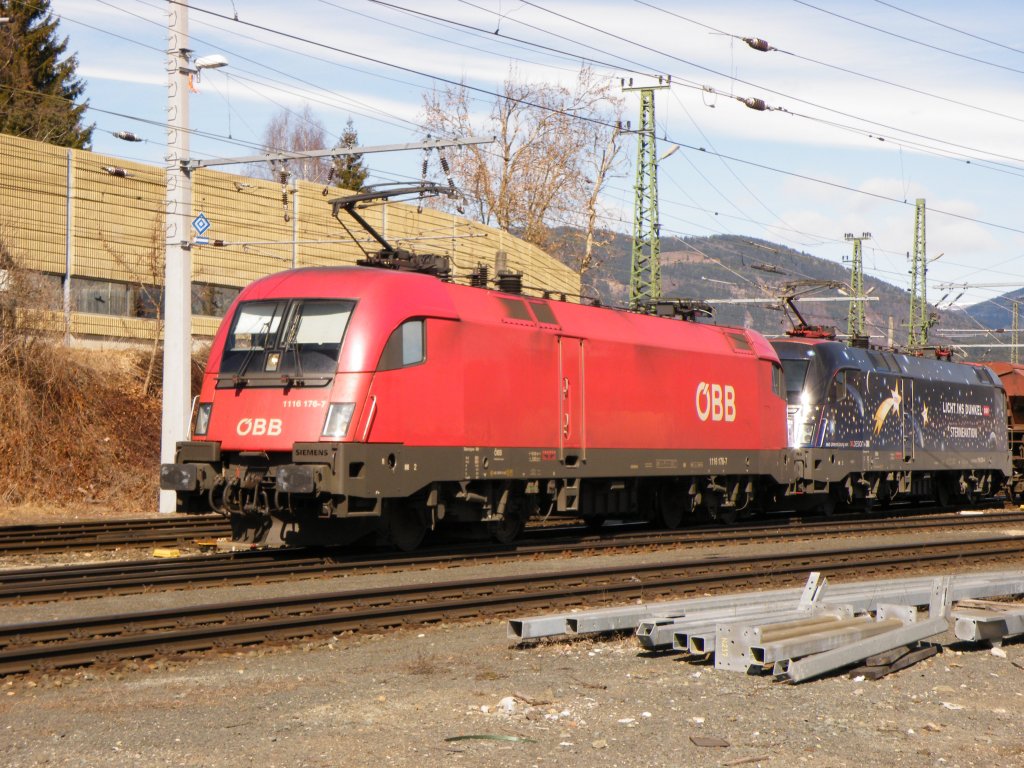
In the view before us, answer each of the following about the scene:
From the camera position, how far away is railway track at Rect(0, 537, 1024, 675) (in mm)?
9391

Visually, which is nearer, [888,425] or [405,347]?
[405,347]

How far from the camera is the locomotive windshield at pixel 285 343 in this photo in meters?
14.5

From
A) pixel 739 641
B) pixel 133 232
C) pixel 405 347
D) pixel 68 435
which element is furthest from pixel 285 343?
pixel 133 232

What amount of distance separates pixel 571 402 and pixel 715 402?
424cm

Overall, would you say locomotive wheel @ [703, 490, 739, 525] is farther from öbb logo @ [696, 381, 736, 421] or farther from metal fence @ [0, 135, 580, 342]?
metal fence @ [0, 135, 580, 342]

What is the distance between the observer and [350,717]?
7.52 m

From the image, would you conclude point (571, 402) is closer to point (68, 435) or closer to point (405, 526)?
point (405, 526)

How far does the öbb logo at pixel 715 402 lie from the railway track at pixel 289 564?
1.96 m

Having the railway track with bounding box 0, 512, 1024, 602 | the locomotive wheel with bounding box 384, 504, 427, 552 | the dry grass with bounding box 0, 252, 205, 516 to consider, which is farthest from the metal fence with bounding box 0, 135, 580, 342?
the locomotive wheel with bounding box 384, 504, 427, 552

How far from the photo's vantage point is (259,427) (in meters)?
14.5

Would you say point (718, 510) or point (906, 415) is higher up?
point (906, 415)

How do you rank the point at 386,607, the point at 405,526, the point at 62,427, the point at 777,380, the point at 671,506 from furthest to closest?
the point at 62,427
the point at 777,380
the point at 671,506
the point at 405,526
the point at 386,607

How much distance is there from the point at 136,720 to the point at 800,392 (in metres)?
18.8

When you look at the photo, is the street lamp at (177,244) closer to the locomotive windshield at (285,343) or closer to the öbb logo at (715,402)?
the locomotive windshield at (285,343)
